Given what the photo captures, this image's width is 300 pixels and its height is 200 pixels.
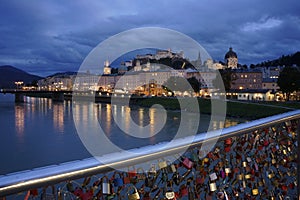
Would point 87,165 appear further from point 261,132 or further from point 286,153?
point 286,153

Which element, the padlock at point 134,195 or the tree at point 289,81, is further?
the tree at point 289,81

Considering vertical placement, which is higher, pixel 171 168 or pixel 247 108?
pixel 171 168

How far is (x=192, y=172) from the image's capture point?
1.79m

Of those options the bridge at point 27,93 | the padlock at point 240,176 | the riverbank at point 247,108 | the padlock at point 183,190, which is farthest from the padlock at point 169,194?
the bridge at point 27,93

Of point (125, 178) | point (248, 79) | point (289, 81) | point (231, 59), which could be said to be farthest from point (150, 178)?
point (231, 59)

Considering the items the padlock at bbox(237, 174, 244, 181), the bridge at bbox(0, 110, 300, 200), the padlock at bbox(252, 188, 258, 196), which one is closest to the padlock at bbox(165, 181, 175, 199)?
the bridge at bbox(0, 110, 300, 200)

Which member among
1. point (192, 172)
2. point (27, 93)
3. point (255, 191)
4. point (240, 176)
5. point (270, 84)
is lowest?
point (255, 191)

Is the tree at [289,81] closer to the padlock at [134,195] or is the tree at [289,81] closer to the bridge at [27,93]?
the bridge at [27,93]

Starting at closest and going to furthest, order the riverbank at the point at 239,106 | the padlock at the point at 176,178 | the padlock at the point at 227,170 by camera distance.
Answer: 1. the padlock at the point at 176,178
2. the padlock at the point at 227,170
3. the riverbank at the point at 239,106

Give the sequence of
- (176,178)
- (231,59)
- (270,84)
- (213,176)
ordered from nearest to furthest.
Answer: (176,178) < (213,176) < (270,84) < (231,59)

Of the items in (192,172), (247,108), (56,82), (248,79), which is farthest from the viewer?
(56,82)

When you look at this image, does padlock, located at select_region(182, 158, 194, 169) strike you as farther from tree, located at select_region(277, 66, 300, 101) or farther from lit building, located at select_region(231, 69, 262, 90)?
lit building, located at select_region(231, 69, 262, 90)

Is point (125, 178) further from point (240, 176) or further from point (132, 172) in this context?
point (240, 176)

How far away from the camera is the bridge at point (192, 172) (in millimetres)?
1001
